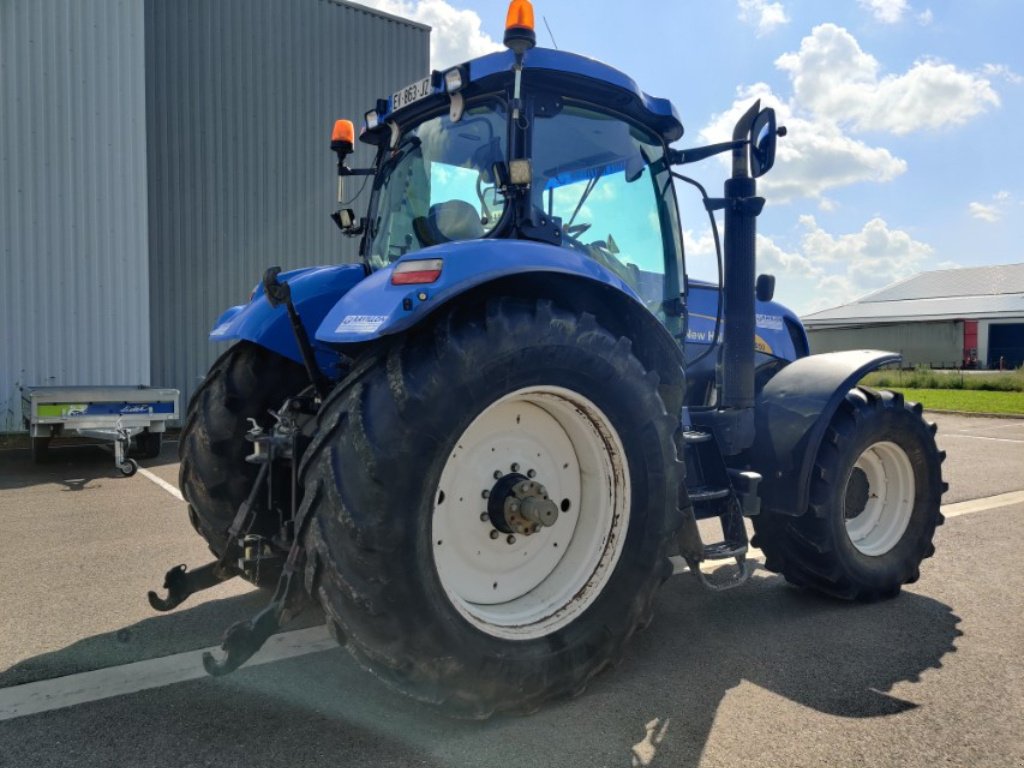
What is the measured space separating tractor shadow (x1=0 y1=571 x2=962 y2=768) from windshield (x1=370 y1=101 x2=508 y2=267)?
1824 millimetres

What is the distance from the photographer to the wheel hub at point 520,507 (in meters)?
2.65

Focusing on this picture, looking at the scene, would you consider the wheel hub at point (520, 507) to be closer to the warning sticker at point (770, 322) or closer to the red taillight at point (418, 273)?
the red taillight at point (418, 273)

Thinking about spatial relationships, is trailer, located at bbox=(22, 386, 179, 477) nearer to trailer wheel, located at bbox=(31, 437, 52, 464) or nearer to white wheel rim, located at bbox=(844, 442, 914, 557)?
trailer wheel, located at bbox=(31, 437, 52, 464)

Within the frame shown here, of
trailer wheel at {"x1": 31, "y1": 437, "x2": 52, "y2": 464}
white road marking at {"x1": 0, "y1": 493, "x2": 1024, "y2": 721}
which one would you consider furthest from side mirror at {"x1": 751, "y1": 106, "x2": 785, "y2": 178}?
trailer wheel at {"x1": 31, "y1": 437, "x2": 52, "y2": 464}

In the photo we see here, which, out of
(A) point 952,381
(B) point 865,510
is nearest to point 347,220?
(B) point 865,510

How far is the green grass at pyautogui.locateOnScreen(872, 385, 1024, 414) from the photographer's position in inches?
656

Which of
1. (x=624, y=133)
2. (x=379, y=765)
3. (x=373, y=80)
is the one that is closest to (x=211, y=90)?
(x=373, y=80)

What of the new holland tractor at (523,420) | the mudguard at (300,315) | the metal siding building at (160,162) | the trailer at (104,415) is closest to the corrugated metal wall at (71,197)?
the metal siding building at (160,162)

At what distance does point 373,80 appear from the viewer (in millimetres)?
13242

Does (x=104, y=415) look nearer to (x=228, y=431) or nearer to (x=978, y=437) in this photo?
(x=228, y=431)

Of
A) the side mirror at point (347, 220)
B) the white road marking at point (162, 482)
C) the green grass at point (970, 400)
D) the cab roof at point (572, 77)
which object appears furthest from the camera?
the green grass at point (970, 400)

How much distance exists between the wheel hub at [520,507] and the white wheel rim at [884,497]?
2288mm

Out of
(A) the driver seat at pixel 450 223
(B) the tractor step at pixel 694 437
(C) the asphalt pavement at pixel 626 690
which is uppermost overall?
(A) the driver seat at pixel 450 223

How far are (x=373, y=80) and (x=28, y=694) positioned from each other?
12.3 m
